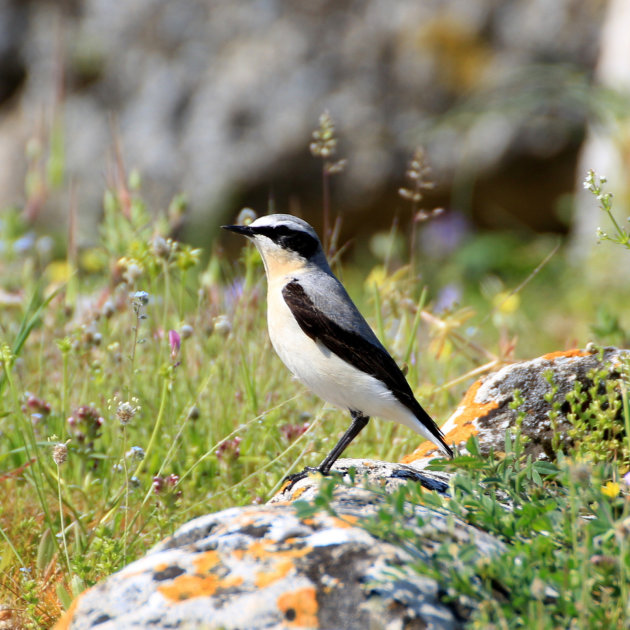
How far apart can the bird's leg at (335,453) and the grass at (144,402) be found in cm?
10

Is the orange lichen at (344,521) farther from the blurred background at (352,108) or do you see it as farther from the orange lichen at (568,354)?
the blurred background at (352,108)

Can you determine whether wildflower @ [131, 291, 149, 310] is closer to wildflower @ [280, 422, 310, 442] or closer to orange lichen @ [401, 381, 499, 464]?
wildflower @ [280, 422, 310, 442]

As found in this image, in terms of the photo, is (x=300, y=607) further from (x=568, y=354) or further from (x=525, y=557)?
(x=568, y=354)

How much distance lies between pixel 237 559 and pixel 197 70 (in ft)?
25.2

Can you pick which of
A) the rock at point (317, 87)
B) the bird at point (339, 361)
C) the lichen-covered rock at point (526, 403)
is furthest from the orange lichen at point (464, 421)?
the rock at point (317, 87)

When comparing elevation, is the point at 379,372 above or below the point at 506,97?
below

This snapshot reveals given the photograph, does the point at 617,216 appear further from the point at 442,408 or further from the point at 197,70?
the point at 197,70

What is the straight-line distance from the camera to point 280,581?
Result: 1.98 m

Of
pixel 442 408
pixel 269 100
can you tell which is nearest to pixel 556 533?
pixel 442 408

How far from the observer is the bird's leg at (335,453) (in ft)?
10.6

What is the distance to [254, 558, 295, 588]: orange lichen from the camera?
1.99 meters

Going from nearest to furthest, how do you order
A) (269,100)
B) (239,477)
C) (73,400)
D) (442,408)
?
(239,477)
(73,400)
(442,408)
(269,100)

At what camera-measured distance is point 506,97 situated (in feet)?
26.2

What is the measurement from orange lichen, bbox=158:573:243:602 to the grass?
0.70 m
